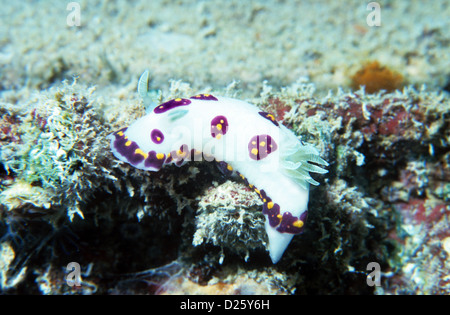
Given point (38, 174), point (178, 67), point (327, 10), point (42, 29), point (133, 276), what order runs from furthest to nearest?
point (327, 10) → point (42, 29) → point (178, 67) → point (133, 276) → point (38, 174)

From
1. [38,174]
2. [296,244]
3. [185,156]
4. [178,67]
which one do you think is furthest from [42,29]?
[296,244]

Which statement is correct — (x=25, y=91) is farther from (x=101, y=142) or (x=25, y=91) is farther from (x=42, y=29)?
(x=101, y=142)

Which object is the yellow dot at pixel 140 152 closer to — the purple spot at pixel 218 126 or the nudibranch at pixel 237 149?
the nudibranch at pixel 237 149

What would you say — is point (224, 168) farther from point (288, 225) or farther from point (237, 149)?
point (288, 225)

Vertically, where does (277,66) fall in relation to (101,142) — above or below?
above

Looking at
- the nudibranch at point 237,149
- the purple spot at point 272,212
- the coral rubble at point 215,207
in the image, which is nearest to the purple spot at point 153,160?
the nudibranch at point 237,149

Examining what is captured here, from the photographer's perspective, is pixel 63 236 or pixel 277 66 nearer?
pixel 63 236

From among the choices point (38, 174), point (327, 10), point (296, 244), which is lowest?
point (296, 244)

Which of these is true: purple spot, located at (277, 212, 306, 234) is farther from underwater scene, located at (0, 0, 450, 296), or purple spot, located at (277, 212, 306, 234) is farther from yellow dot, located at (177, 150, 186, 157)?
yellow dot, located at (177, 150, 186, 157)
